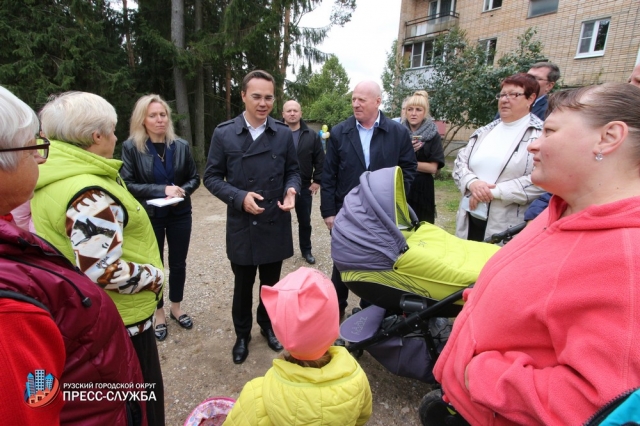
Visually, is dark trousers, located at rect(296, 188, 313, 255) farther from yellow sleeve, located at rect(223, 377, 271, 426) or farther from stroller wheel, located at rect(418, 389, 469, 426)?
yellow sleeve, located at rect(223, 377, 271, 426)

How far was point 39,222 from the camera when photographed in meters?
1.47

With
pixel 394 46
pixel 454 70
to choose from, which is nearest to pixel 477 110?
pixel 454 70

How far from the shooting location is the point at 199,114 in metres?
11.5

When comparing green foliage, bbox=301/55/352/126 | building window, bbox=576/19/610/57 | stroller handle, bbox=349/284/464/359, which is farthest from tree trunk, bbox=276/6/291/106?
building window, bbox=576/19/610/57

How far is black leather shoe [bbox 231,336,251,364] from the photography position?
9.21ft

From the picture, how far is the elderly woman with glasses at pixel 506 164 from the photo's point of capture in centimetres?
264

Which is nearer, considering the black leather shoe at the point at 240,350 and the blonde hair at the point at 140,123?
the black leather shoe at the point at 240,350

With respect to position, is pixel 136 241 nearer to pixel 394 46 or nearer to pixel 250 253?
pixel 250 253

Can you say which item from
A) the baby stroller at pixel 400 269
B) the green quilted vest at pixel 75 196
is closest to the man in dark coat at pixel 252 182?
the baby stroller at pixel 400 269

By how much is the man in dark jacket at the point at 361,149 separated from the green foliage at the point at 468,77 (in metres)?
7.96

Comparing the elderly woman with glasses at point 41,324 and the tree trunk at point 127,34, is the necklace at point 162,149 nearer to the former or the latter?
the elderly woman with glasses at point 41,324

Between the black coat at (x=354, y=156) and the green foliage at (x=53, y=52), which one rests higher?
the green foliage at (x=53, y=52)

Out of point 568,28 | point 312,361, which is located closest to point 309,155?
point 312,361

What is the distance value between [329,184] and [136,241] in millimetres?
Result: 1972
